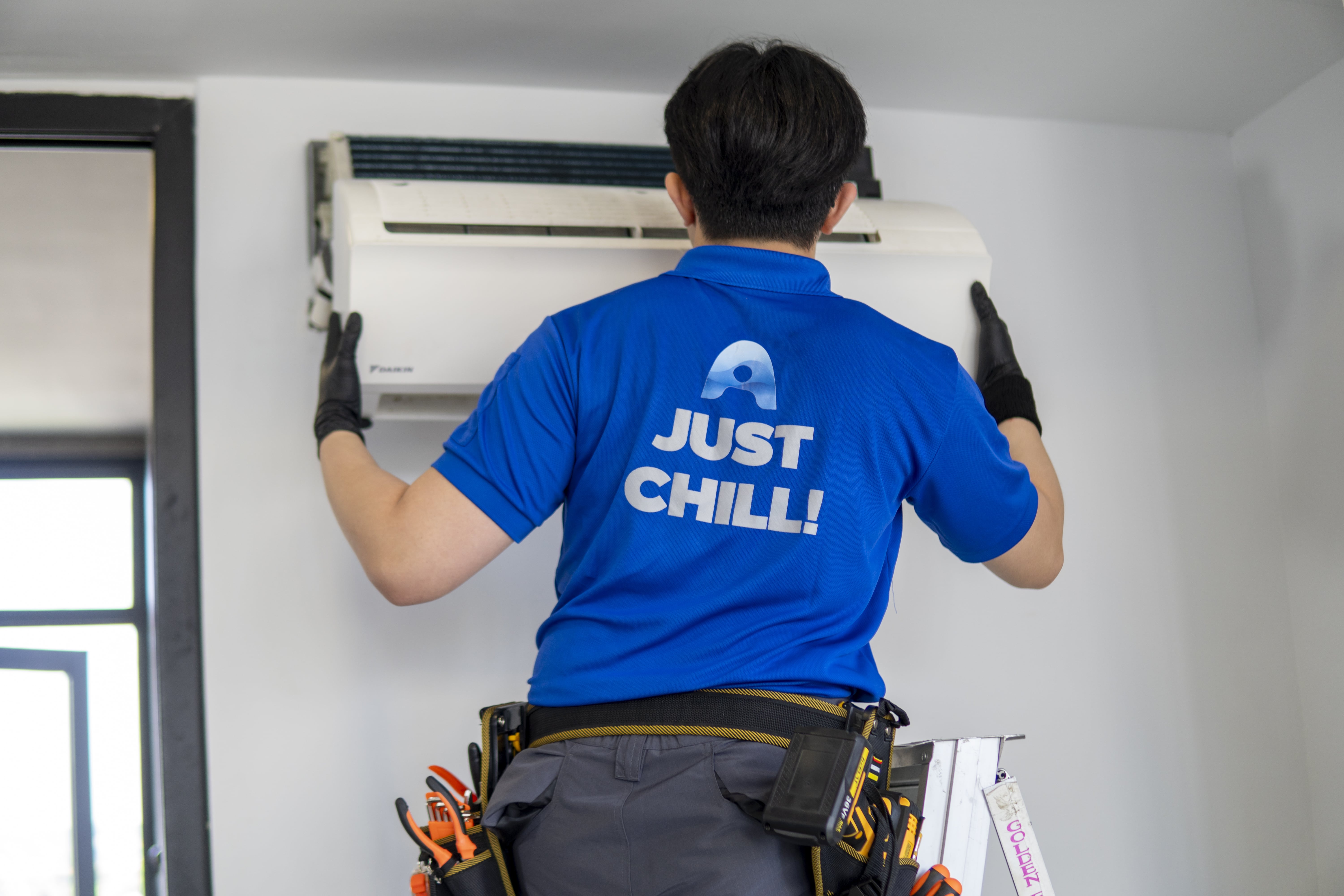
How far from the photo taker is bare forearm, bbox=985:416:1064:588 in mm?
1090

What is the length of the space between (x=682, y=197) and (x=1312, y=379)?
1.48m

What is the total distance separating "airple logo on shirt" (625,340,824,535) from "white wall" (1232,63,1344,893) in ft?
4.78

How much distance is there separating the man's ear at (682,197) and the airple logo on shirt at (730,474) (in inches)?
8.8

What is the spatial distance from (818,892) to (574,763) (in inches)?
9.4

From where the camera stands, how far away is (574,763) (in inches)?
35.0

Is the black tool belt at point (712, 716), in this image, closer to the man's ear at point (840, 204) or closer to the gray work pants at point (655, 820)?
the gray work pants at point (655, 820)

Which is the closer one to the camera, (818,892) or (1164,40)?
(818,892)

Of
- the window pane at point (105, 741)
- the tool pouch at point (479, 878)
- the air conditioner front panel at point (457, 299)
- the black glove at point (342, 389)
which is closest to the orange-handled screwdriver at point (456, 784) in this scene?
the tool pouch at point (479, 878)

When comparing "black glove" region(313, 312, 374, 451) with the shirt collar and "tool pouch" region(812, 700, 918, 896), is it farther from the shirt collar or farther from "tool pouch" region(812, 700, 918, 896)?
"tool pouch" region(812, 700, 918, 896)

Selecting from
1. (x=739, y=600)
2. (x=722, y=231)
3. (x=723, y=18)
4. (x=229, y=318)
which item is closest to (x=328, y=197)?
(x=229, y=318)

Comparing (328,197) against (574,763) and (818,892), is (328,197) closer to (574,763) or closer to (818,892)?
(574,763)

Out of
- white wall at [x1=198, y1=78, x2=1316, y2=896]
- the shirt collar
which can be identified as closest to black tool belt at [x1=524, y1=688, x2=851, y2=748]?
the shirt collar

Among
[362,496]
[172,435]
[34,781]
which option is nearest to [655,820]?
[362,496]

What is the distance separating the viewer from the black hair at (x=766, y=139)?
0.97 metres
